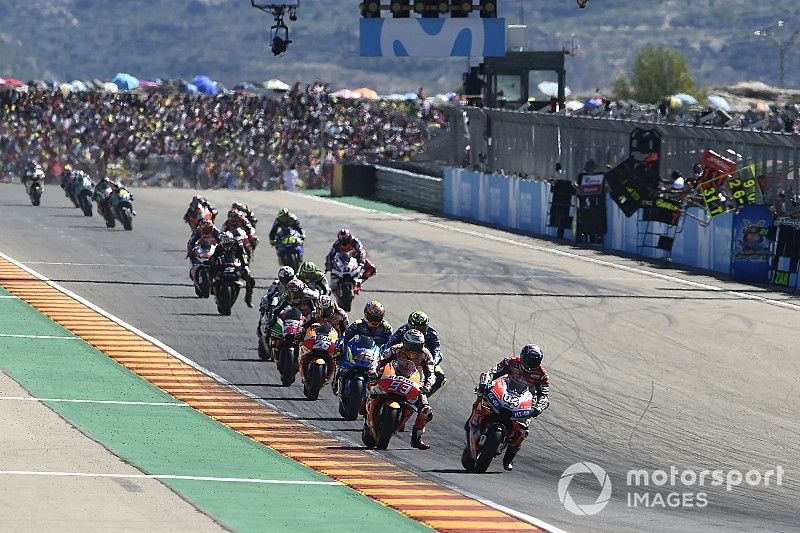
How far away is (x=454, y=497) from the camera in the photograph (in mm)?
14719

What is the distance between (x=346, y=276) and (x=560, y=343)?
3942mm

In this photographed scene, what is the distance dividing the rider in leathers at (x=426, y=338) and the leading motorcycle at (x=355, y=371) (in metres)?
0.28

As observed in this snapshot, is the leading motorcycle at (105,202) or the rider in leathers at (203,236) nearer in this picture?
the rider in leathers at (203,236)

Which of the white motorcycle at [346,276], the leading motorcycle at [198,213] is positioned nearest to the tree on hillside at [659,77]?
the leading motorcycle at [198,213]

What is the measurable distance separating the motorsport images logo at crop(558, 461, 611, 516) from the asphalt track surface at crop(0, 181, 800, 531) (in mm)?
113

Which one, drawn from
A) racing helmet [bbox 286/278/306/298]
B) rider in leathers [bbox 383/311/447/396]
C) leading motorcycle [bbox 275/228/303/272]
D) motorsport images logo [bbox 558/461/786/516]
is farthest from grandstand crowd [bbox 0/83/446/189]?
motorsport images logo [bbox 558/461/786/516]

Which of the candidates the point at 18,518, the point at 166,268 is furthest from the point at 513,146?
the point at 18,518

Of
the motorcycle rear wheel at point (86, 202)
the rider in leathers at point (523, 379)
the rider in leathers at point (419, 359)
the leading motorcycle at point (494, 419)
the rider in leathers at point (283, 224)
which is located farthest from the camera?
the motorcycle rear wheel at point (86, 202)

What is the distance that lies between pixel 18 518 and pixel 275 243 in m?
16.9

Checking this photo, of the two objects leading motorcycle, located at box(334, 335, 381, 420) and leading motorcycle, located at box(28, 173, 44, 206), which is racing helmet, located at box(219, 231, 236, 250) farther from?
leading motorcycle, located at box(28, 173, 44, 206)

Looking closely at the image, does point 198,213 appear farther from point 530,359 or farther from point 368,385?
point 530,359

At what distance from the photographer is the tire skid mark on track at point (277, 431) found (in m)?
13.9

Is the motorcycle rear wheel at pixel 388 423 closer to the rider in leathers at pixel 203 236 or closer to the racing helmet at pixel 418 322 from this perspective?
the racing helmet at pixel 418 322

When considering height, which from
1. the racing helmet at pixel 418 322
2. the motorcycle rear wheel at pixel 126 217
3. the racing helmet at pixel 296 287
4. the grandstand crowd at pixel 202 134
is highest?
the grandstand crowd at pixel 202 134
